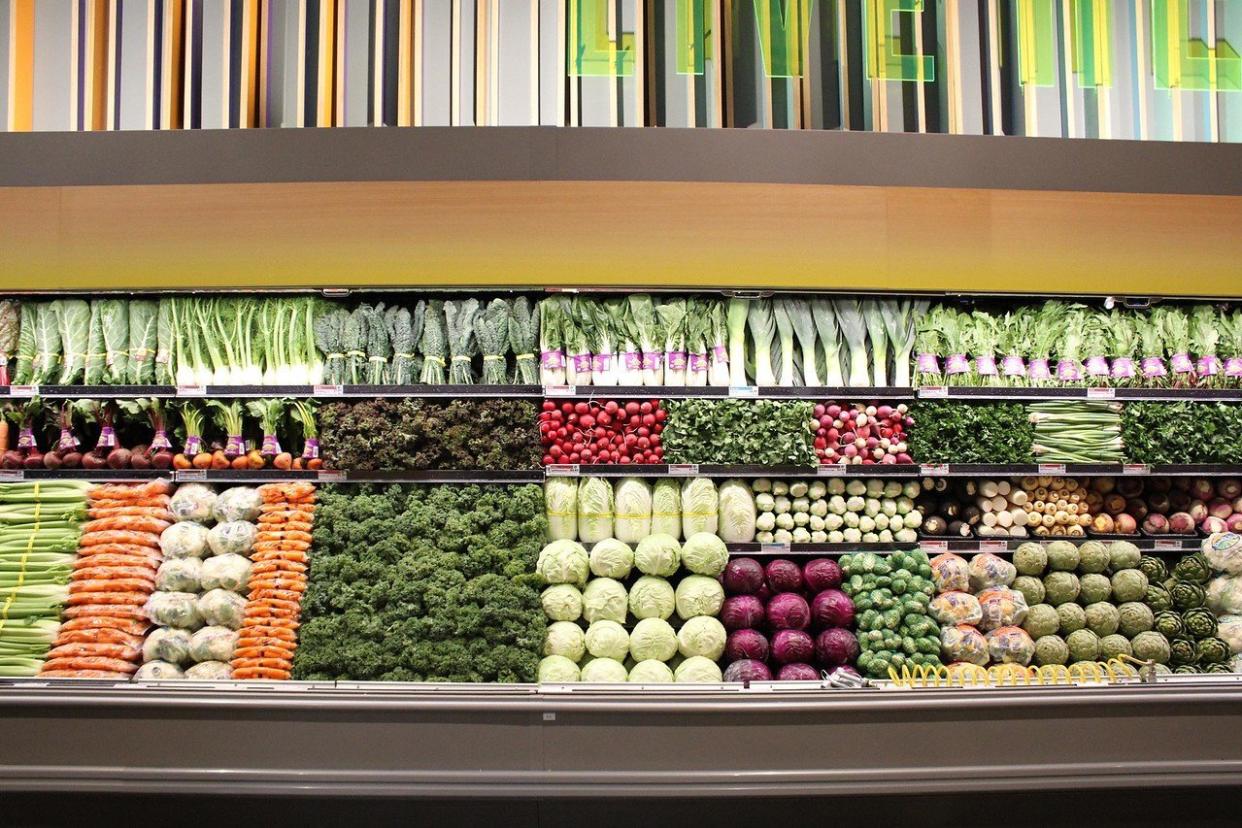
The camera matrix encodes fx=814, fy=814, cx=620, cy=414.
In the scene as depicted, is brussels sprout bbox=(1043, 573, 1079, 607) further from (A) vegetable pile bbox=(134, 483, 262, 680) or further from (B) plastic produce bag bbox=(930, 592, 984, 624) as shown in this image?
(A) vegetable pile bbox=(134, 483, 262, 680)

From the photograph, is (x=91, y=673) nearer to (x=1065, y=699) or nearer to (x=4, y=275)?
(x=4, y=275)

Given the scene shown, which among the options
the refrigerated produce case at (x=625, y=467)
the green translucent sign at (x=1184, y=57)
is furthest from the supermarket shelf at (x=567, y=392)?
the green translucent sign at (x=1184, y=57)

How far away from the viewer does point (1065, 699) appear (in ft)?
10.6

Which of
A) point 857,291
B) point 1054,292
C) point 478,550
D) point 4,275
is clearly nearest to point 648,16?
point 857,291

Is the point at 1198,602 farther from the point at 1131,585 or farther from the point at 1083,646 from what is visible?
the point at 1083,646

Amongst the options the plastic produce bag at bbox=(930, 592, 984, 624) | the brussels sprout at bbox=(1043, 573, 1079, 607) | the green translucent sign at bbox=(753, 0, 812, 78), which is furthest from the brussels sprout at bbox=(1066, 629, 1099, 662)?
the green translucent sign at bbox=(753, 0, 812, 78)

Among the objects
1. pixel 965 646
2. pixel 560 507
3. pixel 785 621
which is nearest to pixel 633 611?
pixel 560 507

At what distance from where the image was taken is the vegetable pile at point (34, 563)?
3629mm

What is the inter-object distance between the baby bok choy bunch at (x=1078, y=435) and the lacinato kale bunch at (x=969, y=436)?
9 cm

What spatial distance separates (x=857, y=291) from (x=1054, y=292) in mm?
1019

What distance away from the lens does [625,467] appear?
12.9 feet

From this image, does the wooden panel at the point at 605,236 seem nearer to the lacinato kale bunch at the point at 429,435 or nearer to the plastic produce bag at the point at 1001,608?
the lacinato kale bunch at the point at 429,435

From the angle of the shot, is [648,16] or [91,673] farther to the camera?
[648,16]

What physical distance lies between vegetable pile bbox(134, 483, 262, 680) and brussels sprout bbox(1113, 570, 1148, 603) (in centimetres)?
422
